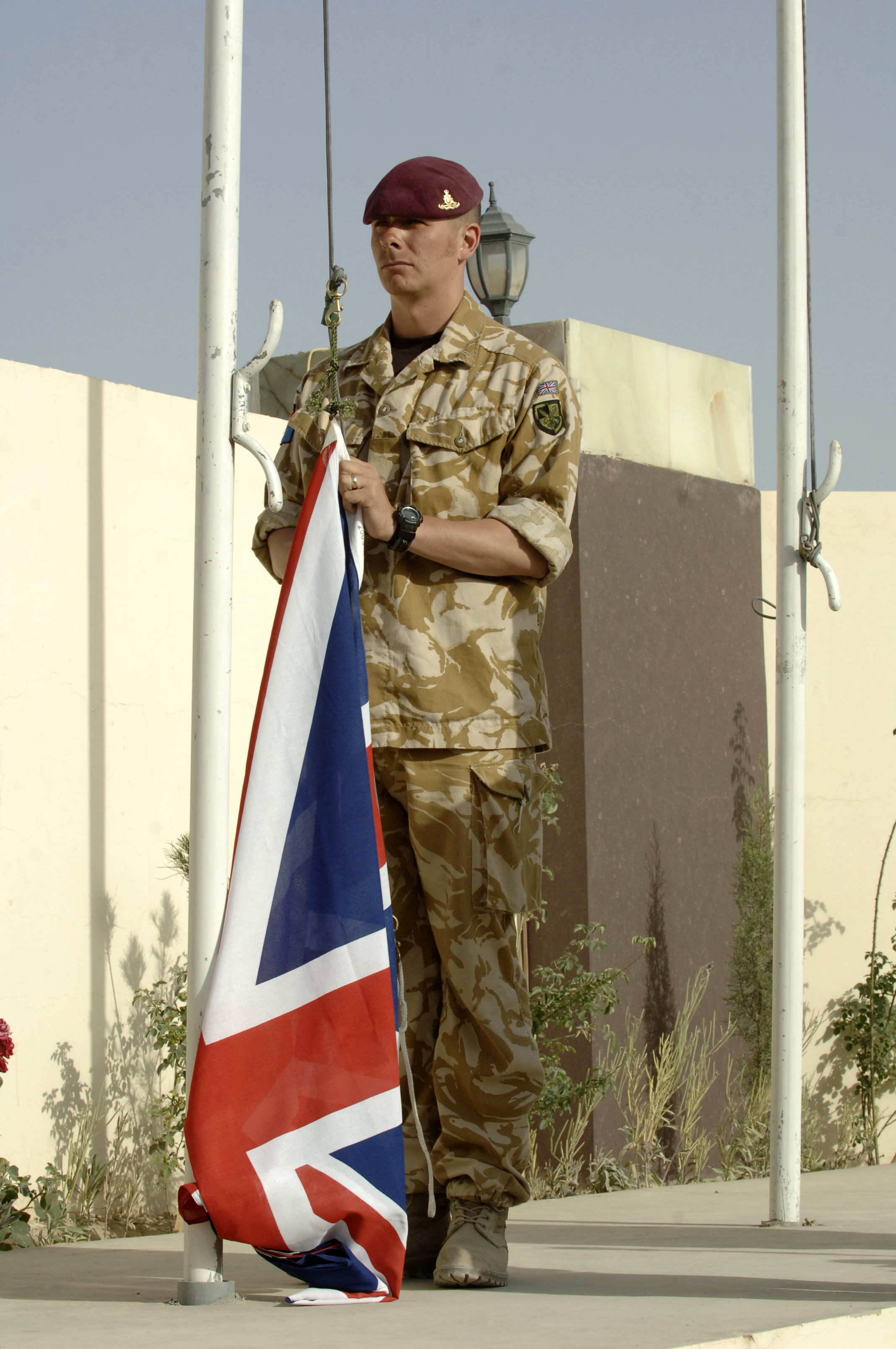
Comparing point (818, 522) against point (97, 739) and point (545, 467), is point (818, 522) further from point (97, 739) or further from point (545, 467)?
point (97, 739)

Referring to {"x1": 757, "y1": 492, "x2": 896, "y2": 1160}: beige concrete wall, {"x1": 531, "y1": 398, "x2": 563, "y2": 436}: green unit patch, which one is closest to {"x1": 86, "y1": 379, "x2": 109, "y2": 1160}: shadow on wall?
{"x1": 531, "y1": 398, "x2": 563, "y2": 436}: green unit patch

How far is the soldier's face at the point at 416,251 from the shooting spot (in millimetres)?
2891

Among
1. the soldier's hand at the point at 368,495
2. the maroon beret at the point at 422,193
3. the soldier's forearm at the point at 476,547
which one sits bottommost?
the soldier's forearm at the point at 476,547

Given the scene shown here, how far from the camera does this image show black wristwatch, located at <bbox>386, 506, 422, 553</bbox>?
276 cm

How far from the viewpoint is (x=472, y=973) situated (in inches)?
108

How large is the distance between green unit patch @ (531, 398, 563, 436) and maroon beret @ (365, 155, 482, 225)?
0.37 metres

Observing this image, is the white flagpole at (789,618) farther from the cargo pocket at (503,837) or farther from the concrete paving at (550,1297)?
the cargo pocket at (503,837)

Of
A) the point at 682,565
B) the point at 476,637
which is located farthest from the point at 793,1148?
the point at 682,565

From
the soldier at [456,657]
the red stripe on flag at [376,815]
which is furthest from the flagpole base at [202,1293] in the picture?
the red stripe on flag at [376,815]

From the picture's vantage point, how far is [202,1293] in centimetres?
254

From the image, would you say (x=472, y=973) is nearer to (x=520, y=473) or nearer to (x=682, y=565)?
(x=520, y=473)

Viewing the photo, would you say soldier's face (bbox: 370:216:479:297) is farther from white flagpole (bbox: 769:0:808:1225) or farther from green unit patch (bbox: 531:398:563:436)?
white flagpole (bbox: 769:0:808:1225)

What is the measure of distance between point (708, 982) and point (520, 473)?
369cm

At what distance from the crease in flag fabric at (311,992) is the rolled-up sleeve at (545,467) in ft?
1.14
